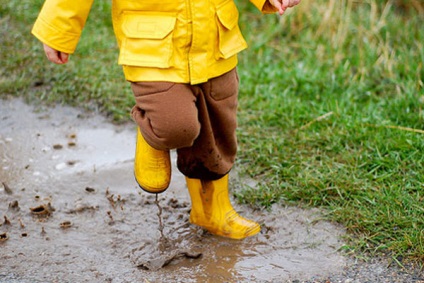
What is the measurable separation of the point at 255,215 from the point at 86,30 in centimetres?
247

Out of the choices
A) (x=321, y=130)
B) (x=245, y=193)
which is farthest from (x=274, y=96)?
(x=245, y=193)


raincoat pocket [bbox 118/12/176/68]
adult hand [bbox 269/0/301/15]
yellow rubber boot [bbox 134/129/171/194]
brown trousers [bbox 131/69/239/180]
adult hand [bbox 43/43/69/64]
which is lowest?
yellow rubber boot [bbox 134/129/171/194]

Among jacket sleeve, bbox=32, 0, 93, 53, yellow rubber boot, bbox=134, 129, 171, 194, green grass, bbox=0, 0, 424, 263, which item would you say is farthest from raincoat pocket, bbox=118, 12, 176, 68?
green grass, bbox=0, 0, 424, 263

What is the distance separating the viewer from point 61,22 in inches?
109

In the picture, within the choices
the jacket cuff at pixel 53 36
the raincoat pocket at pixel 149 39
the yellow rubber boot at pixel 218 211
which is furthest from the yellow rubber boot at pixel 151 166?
the jacket cuff at pixel 53 36

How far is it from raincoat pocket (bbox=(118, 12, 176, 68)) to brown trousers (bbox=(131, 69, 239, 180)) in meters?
0.09

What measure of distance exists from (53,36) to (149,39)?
1.16 ft

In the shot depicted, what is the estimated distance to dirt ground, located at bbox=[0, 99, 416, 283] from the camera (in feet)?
9.74

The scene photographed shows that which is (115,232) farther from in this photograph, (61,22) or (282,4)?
(282,4)

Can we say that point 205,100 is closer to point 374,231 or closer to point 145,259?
point 145,259

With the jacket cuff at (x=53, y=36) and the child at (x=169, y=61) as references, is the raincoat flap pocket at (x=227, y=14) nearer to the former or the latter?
the child at (x=169, y=61)

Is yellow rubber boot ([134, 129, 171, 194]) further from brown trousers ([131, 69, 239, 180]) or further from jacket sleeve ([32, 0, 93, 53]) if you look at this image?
jacket sleeve ([32, 0, 93, 53])

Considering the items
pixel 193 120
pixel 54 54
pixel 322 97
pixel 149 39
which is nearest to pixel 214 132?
pixel 193 120

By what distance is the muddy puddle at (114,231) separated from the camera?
297 centimetres
